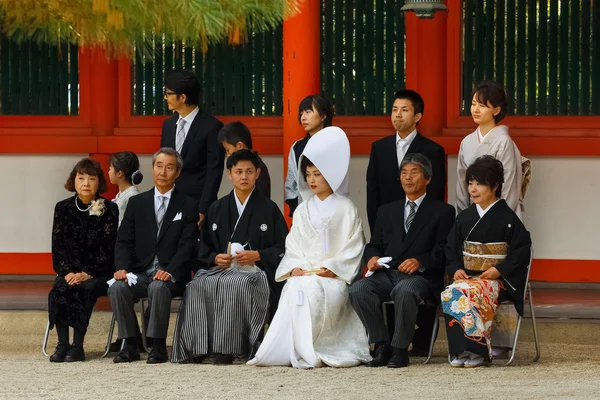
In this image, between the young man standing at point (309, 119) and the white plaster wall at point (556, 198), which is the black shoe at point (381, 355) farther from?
the white plaster wall at point (556, 198)

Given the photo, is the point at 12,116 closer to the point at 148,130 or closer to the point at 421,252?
the point at 148,130

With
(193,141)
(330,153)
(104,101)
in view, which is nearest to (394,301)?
(330,153)

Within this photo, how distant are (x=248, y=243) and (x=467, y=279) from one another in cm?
133

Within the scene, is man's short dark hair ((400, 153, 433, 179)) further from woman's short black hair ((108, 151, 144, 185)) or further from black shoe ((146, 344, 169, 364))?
woman's short black hair ((108, 151, 144, 185))

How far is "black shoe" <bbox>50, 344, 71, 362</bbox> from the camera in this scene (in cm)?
699

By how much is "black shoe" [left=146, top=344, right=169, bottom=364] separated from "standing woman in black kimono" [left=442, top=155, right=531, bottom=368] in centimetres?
165

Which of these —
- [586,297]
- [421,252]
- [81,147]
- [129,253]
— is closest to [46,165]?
[81,147]

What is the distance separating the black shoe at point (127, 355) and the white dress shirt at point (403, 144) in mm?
1999

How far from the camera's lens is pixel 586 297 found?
8.24m

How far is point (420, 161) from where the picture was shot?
707 centimetres

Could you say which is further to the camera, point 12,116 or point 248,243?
point 12,116

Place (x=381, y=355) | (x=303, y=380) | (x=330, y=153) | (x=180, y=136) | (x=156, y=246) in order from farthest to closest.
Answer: (x=180, y=136), (x=156, y=246), (x=330, y=153), (x=381, y=355), (x=303, y=380)

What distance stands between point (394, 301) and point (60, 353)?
6.47ft

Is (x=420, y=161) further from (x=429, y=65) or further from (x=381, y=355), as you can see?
(x=429, y=65)
